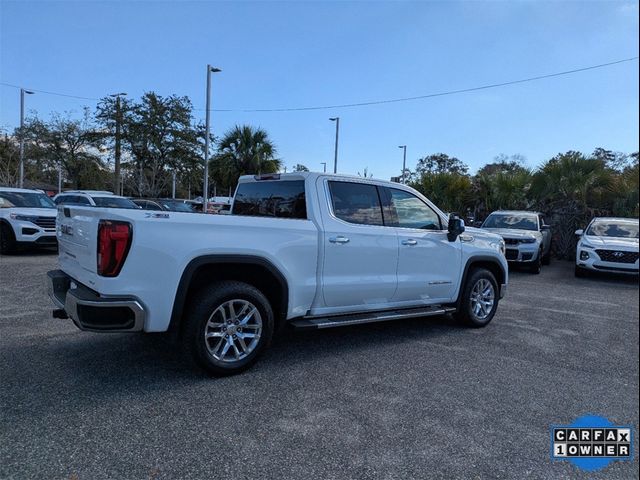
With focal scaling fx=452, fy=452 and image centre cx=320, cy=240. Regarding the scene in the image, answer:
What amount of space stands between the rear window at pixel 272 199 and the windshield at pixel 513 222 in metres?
10.1

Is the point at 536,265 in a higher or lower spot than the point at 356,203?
lower

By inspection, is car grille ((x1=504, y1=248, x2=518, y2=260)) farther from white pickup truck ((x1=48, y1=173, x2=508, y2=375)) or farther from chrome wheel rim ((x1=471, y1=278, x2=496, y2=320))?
white pickup truck ((x1=48, y1=173, x2=508, y2=375))

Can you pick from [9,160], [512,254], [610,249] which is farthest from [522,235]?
[9,160]

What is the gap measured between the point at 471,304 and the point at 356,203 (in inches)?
88.5

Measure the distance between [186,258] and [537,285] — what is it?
8.85 m

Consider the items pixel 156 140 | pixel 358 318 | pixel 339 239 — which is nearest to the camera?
pixel 339 239

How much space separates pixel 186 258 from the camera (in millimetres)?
3633

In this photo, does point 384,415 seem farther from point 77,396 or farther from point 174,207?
point 174,207

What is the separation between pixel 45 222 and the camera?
1125 centimetres

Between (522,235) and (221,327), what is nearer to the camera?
(221,327)

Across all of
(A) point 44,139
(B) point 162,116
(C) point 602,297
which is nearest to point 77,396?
(C) point 602,297

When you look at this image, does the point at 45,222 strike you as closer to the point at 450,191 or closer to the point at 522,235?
the point at 522,235

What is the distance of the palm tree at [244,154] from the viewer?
32500mm

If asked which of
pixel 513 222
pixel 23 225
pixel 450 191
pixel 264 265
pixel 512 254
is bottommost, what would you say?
pixel 512 254
